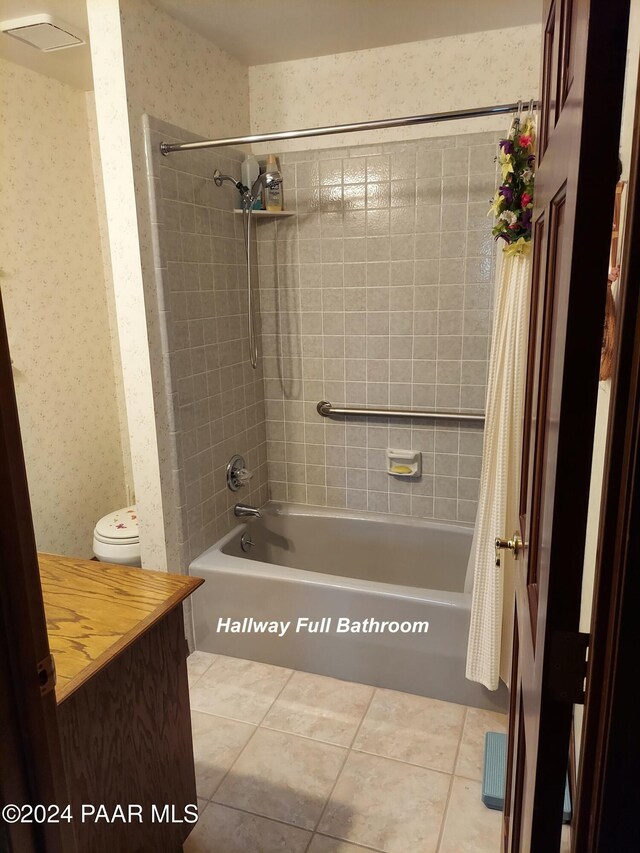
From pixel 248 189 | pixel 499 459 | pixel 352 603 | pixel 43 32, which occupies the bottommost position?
pixel 352 603

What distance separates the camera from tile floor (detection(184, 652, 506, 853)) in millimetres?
1680

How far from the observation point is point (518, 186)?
1665mm

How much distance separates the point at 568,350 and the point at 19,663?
65cm

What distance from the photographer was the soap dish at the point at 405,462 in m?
2.87

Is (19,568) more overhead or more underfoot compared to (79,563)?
more overhead

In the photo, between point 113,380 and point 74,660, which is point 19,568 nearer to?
point 74,660

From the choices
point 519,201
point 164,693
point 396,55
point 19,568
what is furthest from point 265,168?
point 19,568

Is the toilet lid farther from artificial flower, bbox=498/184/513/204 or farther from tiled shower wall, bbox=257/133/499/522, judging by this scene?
artificial flower, bbox=498/184/513/204

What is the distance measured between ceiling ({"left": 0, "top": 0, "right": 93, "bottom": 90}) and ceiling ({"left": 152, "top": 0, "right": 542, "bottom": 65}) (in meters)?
0.33

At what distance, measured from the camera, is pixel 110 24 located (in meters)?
1.96

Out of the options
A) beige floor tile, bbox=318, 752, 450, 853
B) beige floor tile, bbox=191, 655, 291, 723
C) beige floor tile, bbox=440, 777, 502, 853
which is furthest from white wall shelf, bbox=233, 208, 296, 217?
beige floor tile, bbox=440, 777, 502, 853

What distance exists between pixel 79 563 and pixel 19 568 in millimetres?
1019

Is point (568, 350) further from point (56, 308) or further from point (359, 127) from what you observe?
point (56, 308)

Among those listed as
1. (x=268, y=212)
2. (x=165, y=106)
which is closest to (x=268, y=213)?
(x=268, y=212)
